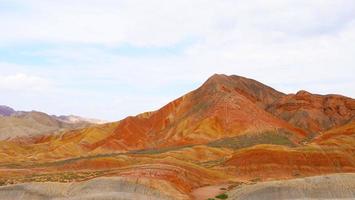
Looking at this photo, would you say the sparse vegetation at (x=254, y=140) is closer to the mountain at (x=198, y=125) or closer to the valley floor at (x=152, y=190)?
the mountain at (x=198, y=125)

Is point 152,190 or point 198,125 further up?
point 198,125

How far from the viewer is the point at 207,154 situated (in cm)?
13375

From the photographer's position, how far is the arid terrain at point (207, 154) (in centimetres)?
5869

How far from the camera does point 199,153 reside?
13388 cm

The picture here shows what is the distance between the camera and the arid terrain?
58688 mm

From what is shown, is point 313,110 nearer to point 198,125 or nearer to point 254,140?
point 198,125

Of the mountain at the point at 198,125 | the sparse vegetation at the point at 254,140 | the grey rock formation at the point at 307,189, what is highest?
the mountain at the point at 198,125

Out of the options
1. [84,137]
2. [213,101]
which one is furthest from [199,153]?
[84,137]

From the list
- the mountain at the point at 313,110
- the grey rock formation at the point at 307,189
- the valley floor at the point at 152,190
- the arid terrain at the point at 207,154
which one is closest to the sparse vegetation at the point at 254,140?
the arid terrain at the point at 207,154

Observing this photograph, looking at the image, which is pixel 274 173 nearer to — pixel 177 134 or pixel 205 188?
pixel 205 188

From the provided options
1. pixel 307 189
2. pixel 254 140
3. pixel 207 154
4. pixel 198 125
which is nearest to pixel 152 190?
pixel 307 189

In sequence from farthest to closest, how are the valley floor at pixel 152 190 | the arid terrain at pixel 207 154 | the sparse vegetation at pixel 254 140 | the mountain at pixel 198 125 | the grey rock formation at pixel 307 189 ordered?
the mountain at pixel 198 125 < the sparse vegetation at pixel 254 140 < the arid terrain at pixel 207 154 < the valley floor at pixel 152 190 < the grey rock formation at pixel 307 189

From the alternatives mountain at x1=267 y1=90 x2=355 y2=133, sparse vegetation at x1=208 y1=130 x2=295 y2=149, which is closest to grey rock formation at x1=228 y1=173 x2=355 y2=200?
sparse vegetation at x1=208 y1=130 x2=295 y2=149

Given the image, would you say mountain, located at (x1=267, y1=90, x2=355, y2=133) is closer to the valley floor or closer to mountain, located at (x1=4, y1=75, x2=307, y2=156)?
mountain, located at (x1=4, y1=75, x2=307, y2=156)
